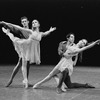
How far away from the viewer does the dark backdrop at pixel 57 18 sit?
9930 millimetres

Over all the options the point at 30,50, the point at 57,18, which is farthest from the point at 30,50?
the point at 57,18

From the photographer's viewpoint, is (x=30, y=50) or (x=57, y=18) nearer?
(x=30, y=50)

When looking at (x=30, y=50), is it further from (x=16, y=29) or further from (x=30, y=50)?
(x=16, y=29)

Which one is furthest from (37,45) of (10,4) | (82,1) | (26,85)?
(10,4)

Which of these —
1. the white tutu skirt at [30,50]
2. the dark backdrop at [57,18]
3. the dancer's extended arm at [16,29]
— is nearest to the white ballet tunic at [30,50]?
the white tutu skirt at [30,50]

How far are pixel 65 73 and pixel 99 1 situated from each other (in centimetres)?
522

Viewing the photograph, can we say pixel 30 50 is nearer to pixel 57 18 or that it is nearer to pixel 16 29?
pixel 16 29

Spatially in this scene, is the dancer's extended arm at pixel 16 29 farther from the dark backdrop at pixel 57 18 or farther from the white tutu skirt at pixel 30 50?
the dark backdrop at pixel 57 18

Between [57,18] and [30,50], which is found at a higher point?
[57,18]

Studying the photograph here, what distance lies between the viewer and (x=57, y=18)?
1017cm

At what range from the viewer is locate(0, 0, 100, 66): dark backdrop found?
32.6 feet

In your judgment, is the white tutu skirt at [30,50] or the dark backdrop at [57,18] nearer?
the white tutu skirt at [30,50]

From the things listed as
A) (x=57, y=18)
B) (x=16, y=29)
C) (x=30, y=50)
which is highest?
(x=57, y=18)

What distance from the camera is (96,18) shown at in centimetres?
990
